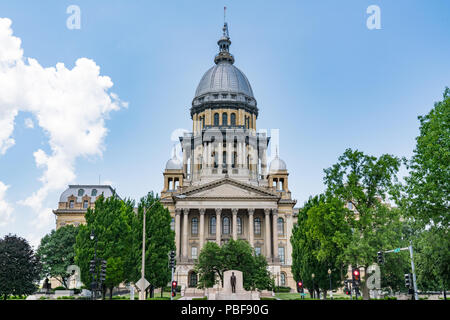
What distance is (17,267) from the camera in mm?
53469

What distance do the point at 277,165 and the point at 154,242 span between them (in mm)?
49821

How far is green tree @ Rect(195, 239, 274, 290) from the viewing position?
53250mm

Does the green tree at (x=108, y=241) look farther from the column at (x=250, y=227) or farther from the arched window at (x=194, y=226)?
the arched window at (x=194, y=226)

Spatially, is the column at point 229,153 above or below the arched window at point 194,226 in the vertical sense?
above

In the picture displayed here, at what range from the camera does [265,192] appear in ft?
263

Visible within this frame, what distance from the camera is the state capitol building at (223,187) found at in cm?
7988

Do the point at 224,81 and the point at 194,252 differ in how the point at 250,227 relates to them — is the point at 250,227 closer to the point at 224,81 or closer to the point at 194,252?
the point at 194,252

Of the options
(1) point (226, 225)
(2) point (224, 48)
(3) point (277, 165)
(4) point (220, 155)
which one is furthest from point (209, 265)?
(2) point (224, 48)

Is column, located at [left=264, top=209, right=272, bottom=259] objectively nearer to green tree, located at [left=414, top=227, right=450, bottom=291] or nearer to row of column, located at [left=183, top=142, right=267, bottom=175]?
row of column, located at [left=183, top=142, right=267, bottom=175]

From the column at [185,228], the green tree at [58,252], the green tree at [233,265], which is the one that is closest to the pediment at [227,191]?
the column at [185,228]

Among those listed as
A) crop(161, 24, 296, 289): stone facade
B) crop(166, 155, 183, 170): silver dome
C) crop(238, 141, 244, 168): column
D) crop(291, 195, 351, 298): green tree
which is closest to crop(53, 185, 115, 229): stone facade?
crop(166, 155, 183, 170): silver dome

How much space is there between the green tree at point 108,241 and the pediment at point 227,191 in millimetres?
33638
